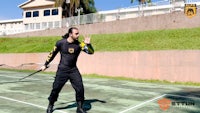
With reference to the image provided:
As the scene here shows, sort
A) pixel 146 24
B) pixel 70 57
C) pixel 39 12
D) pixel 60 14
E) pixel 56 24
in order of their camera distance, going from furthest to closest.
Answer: pixel 39 12 < pixel 60 14 < pixel 56 24 < pixel 146 24 < pixel 70 57

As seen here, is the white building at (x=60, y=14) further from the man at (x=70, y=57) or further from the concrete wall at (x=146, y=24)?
the man at (x=70, y=57)

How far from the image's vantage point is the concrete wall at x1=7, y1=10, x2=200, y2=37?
84.6 feet

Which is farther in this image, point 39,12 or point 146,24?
point 39,12

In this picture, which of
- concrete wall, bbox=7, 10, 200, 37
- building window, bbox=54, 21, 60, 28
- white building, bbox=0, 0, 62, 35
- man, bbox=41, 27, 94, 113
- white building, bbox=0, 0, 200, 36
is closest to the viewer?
man, bbox=41, 27, 94, 113

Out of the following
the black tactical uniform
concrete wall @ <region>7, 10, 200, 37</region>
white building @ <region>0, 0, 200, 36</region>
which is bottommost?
the black tactical uniform

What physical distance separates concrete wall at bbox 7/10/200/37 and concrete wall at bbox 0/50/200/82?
7.77 meters

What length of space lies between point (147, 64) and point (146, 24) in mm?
10137

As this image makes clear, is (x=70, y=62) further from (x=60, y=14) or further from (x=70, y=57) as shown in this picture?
(x=60, y=14)

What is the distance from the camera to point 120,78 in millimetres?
20125

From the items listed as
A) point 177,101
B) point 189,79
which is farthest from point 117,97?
point 189,79

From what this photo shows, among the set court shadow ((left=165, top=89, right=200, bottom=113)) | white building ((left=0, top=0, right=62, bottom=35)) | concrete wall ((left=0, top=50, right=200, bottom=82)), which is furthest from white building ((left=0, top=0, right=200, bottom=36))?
court shadow ((left=165, top=89, right=200, bottom=113))

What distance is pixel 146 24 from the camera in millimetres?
Result: 28609

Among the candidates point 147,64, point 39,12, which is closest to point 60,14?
point 39,12

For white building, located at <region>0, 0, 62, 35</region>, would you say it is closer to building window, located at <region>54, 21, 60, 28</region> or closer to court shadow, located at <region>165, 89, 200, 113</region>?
building window, located at <region>54, 21, 60, 28</region>
